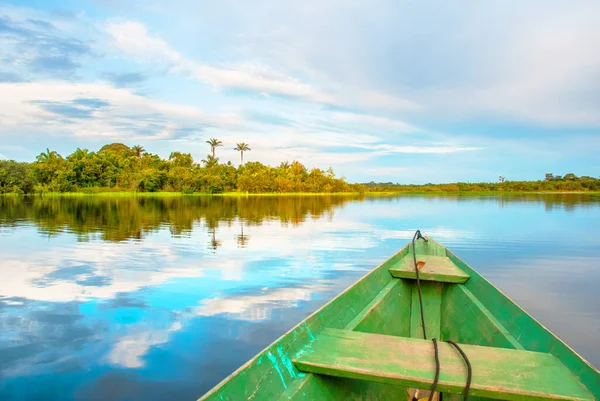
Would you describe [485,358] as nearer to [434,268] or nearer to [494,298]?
[494,298]

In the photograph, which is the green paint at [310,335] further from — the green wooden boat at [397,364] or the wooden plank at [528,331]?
the wooden plank at [528,331]

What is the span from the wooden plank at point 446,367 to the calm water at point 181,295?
2055 mm

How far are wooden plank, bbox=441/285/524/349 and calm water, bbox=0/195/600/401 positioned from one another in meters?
1.78

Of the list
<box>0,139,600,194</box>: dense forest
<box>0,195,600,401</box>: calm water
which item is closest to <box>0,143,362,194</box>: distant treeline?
<box>0,139,600,194</box>: dense forest

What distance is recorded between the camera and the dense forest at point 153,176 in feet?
177

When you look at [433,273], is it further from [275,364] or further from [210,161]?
[210,161]

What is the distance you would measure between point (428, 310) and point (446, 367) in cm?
229

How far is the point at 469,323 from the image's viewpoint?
3533mm

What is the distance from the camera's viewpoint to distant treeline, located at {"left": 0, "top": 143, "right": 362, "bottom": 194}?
2125 inches

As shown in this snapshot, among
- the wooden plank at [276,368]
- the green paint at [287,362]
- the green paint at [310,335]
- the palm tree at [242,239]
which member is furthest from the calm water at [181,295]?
the green paint at [287,362]

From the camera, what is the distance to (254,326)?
509 centimetres

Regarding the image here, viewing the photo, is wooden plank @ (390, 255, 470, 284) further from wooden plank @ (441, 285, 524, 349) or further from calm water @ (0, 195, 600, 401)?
calm water @ (0, 195, 600, 401)

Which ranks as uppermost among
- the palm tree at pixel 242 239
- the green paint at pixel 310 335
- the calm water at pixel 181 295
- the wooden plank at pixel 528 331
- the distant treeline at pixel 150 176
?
the distant treeline at pixel 150 176

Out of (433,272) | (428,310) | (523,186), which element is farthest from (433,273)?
(523,186)
